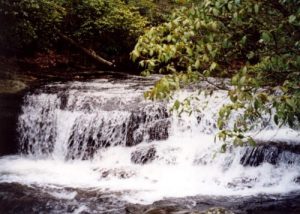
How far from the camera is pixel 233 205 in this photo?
7.95 metres

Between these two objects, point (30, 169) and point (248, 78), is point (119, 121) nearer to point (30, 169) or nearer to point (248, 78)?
point (30, 169)

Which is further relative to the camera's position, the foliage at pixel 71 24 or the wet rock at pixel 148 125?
the foliage at pixel 71 24

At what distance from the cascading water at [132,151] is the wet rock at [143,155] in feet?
0.07

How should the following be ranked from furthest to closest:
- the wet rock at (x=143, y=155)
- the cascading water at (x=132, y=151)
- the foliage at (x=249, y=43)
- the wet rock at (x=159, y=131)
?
1. the wet rock at (x=159, y=131)
2. the wet rock at (x=143, y=155)
3. the cascading water at (x=132, y=151)
4. the foliage at (x=249, y=43)

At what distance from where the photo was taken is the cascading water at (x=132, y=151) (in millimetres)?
9055

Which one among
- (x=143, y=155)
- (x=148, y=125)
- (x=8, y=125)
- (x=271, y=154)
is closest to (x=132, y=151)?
(x=143, y=155)

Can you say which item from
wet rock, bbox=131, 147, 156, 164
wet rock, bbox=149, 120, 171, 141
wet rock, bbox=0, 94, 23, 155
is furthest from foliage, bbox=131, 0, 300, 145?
wet rock, bbox=0, 94, 23, 155

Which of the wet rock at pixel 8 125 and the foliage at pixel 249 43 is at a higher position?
the foliage at pixel 249 43

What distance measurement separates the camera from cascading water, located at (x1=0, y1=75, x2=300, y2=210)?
905cm

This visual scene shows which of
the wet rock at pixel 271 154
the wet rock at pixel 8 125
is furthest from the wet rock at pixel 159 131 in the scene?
the wet rock at pixel 8 125

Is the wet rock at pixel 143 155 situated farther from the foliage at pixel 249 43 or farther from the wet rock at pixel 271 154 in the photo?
the foliage at pixel 249 43

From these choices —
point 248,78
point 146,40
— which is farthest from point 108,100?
point 248,78

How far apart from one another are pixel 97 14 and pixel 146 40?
1176 cm

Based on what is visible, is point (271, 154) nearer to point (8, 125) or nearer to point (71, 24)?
point (8, 125)
